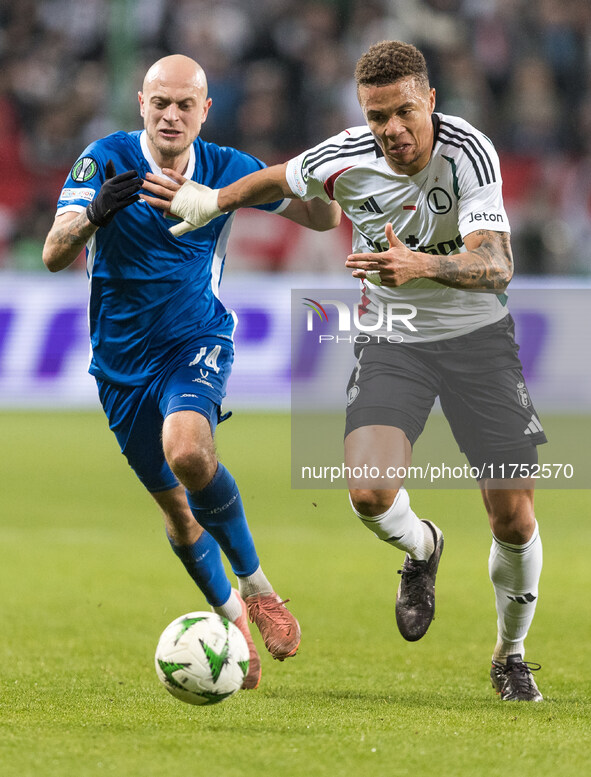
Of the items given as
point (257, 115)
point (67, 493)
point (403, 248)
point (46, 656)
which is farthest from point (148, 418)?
point (257, 115)

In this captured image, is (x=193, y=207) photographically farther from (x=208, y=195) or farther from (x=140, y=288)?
(x=140, y=288)

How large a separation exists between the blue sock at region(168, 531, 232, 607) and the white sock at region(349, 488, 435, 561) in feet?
2.33

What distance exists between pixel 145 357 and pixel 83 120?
1161 centimetres

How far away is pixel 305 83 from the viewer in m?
16.4

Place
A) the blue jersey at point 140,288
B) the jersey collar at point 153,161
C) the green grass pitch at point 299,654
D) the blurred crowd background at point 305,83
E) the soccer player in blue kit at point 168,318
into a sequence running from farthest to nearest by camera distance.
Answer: the blurred crowd background at point 305,83 → the jersey collar at point 153,161 → the blue jersey at point 140,288 → the soccer player in blue kit at point 168,318 → the green grass pitch at point 299,654

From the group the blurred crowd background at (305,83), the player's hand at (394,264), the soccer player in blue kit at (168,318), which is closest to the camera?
the player's hand at (394,264)

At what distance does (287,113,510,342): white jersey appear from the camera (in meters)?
4.75

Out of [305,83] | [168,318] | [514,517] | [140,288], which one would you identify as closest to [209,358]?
[168,318]

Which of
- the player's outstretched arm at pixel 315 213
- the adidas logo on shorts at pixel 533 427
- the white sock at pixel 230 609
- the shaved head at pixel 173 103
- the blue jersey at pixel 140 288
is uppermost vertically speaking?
the shaved head at pixel 173 103

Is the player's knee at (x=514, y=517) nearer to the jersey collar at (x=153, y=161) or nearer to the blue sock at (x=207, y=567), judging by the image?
the blue sock at (x=207, y=567)

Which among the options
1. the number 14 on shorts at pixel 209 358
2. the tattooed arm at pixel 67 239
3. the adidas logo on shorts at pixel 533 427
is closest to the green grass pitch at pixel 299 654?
the adidas logo on shorts at pixel 533 427

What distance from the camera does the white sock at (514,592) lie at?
16.5 feet

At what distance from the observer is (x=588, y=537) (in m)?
9.01

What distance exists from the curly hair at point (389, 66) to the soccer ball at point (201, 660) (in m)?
2.11
